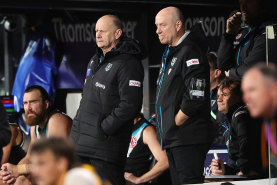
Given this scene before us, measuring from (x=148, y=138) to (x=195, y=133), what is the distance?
1290mm

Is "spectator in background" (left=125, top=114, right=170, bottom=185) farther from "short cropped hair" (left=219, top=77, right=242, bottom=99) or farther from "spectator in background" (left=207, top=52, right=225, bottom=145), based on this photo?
"short cropped hair" (left=219, top=77, right=242, bottom=99)

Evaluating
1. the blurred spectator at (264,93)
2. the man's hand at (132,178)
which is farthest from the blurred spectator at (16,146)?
the blurred spectator at (264,93)

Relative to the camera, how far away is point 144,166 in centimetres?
565

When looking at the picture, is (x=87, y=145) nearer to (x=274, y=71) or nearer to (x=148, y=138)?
(x=148, y=138)

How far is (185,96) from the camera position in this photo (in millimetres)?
4312

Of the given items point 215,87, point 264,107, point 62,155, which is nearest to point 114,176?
point 215,87

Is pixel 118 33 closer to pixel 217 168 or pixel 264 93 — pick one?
pixel 217 168

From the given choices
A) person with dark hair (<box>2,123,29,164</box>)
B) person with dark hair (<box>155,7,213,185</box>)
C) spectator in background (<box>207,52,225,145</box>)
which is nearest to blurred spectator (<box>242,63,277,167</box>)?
person with dark hair (<box>155,7,213,185</box>)

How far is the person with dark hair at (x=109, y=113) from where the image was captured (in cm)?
447

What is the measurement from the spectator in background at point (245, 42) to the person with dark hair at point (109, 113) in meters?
0.75

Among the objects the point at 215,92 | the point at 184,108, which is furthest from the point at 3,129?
the point at 215,92

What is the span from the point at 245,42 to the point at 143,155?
1.59m

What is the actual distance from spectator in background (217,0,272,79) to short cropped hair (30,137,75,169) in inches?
92.3

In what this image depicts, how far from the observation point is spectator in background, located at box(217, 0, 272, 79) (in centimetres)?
446
